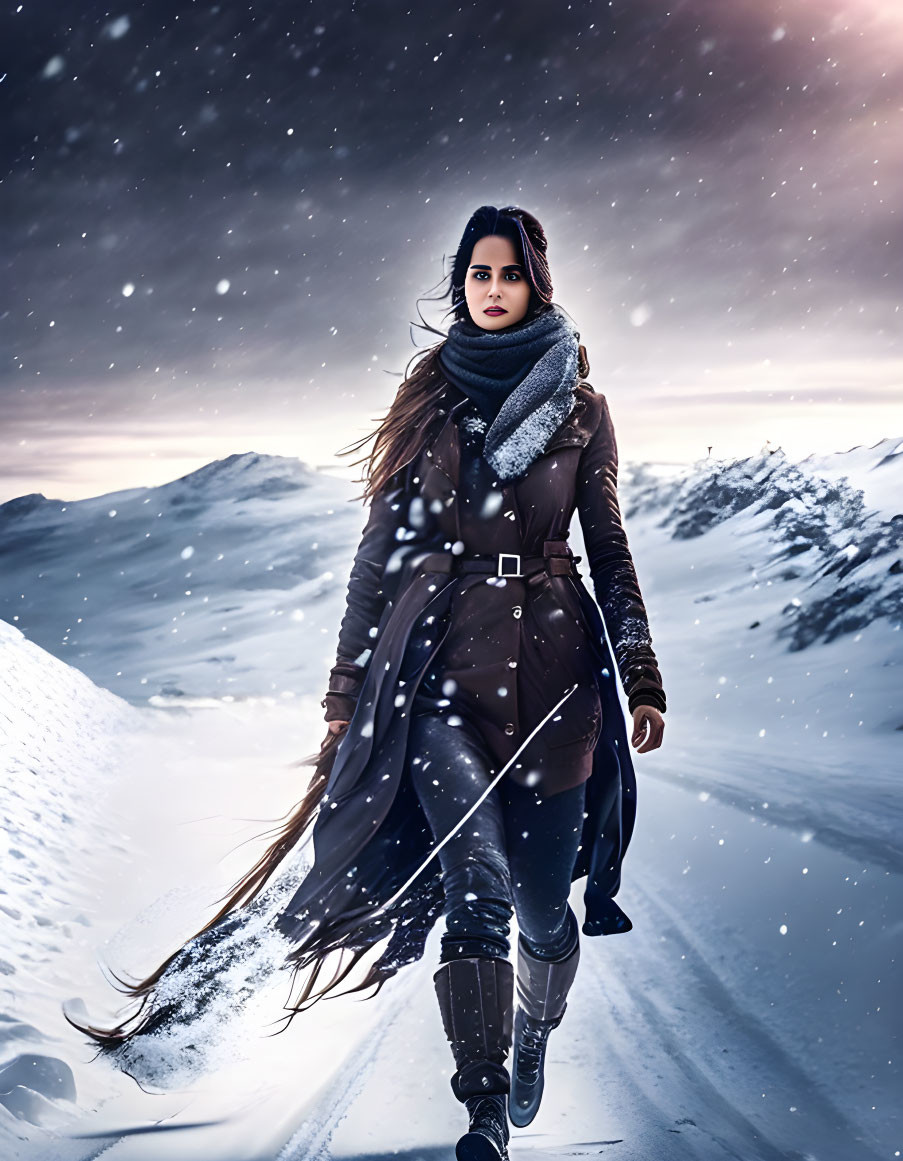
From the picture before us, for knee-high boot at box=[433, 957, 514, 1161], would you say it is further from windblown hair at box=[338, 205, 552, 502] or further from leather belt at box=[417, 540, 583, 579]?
windblown hair at box=[338, 205, 552, 502]

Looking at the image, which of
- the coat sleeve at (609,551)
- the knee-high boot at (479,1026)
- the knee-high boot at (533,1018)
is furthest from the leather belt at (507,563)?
the knee-high boot at (533,1018)

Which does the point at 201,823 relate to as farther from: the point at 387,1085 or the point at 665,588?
the point at 665,588

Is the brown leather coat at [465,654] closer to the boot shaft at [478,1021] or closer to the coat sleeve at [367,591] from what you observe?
the coat sleeve at [367,591]

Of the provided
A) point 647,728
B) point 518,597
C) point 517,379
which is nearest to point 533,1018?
point 647,728

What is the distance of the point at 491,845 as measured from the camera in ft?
7.41

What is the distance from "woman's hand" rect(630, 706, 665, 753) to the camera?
95.7 inches

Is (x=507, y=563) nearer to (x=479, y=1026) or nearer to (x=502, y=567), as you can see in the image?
(x=502, y=567)

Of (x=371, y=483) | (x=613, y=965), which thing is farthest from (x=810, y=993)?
(x=371, y=483)

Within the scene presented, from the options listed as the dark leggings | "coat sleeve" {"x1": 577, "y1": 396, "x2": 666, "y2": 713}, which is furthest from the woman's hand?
the dark leggings

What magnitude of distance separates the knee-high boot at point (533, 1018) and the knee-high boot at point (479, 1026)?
801 mm

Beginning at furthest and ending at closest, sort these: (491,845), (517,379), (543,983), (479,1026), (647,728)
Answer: (543,983) < (517,379) < (647,728) < (491,845) < (479,1026)

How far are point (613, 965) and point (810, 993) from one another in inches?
29.1

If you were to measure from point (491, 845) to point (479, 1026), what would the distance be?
390 millimetres

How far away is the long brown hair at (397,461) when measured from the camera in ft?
9.00
